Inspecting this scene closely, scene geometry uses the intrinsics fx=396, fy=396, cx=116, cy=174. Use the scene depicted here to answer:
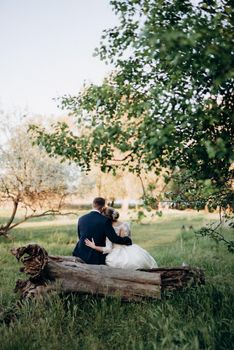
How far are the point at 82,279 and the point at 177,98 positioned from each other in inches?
163

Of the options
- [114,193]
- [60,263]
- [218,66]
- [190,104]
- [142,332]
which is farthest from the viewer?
[114,193]

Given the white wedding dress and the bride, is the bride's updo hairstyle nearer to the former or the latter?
the bride

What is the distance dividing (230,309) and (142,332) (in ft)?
5.30

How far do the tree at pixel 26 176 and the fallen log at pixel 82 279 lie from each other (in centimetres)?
1159

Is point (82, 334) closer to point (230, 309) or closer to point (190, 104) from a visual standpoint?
point (230, 309)

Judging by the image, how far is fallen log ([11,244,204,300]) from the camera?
290 inches

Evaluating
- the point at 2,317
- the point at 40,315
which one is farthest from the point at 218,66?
the point at 2,317

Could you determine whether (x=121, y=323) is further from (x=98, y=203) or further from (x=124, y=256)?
(x=98, y=203)

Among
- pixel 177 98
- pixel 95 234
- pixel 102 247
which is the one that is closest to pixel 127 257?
pixel 102 247

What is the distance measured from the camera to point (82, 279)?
764 cm

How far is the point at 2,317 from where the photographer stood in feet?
23.1

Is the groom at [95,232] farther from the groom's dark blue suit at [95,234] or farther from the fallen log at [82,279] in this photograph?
the fallen log at [82,279]

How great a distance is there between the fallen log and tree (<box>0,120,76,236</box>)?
38.0ft

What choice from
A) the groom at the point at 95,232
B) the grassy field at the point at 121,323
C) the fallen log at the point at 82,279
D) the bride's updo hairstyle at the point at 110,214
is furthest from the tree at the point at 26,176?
the fallen log at the point at 82,279
